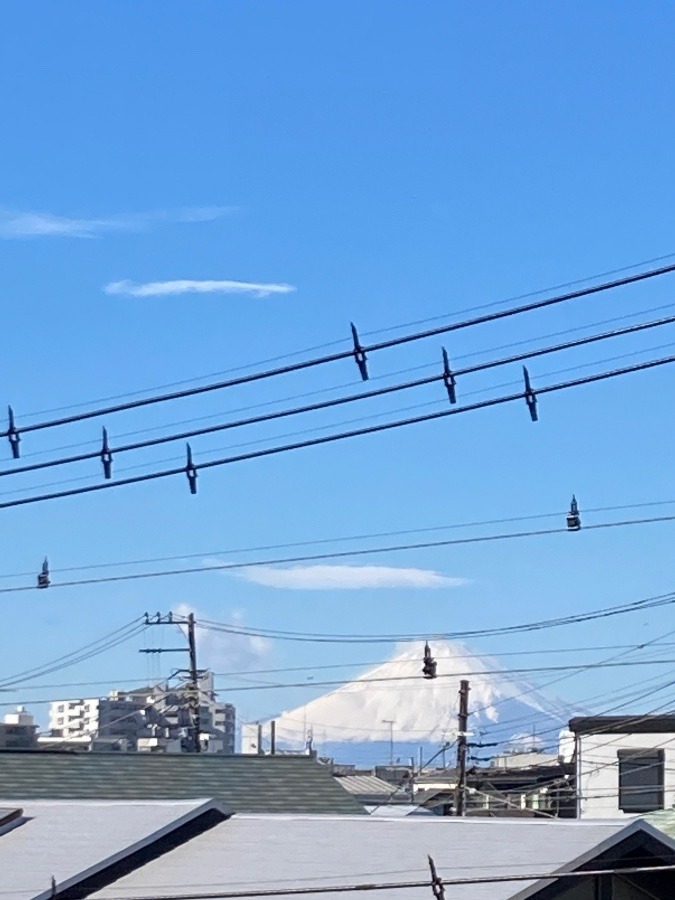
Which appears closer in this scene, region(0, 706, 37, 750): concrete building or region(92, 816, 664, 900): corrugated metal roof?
region(92, 816, 664, 900): corrugated metal roof

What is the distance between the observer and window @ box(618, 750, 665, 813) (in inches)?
1964

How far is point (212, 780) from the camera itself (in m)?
33.0

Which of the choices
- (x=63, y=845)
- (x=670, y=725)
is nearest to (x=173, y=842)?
(x=63, y=845)

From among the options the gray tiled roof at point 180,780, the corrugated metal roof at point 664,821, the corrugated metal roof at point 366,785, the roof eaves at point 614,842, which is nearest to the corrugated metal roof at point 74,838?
the roof eaves at point 614,842

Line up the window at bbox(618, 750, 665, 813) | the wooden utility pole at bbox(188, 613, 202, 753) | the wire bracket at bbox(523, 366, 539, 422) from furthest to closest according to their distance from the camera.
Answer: the wooden utility pole at bbox(188, 613, 202, 753), the window at bbox(618, 750, 665, 813), the wire bracket at bbox(523, 366, 539, 422)

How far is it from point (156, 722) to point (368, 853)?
74622 millimetres

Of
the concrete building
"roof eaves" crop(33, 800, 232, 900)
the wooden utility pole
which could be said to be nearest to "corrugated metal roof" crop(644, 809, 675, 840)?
"roof eaves" crop(33, 800, 232, 900)

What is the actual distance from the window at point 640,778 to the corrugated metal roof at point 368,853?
29137 mm

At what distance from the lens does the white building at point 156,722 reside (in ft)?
241

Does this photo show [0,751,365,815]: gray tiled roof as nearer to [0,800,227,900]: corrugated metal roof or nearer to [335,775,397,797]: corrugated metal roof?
[0,800,227,900]: corrugated metal roof

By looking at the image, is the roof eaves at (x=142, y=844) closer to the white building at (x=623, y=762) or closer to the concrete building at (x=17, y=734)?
the white building at (x=623, y=762)

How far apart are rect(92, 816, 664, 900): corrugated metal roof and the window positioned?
2914 cm

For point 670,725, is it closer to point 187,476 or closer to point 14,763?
point 14,763

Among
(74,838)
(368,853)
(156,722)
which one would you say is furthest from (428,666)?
(156,722)
